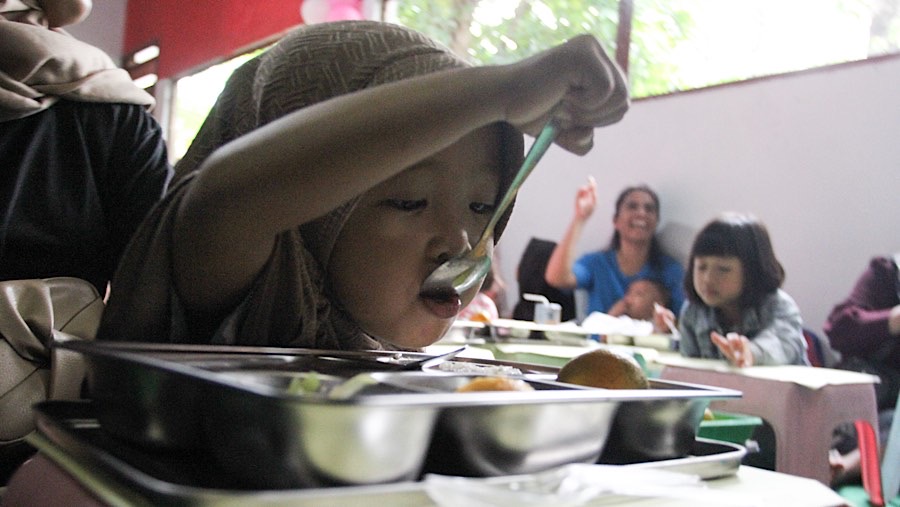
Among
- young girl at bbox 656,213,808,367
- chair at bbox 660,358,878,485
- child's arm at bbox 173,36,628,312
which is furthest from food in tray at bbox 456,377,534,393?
young girl at bbox 656,213,808,367

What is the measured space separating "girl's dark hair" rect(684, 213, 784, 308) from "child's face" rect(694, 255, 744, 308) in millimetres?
18

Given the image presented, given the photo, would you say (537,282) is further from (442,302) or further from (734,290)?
(442,302)

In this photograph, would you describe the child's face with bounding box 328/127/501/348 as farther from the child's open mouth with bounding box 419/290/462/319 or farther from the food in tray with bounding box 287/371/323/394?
the food in tray with bounding box 287/371/323/394

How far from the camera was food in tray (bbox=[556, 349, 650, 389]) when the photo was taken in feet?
1.93

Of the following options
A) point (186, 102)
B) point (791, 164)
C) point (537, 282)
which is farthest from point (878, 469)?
point (186, 102)

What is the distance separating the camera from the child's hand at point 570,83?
1.86 ft

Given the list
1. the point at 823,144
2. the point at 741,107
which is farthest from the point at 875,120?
the point at 741,107

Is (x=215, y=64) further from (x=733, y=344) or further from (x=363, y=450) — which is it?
(x=363, y=450)

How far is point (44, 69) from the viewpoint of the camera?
0.91 metres

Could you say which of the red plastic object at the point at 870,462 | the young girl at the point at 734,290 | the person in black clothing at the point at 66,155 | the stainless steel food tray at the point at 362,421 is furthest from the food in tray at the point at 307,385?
the young girl at the point at 734,290

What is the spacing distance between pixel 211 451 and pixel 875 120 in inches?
124

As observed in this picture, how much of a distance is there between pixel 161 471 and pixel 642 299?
3419 millimetres

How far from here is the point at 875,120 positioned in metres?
2.93

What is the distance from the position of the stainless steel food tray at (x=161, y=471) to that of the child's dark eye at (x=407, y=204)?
0.31 meters
